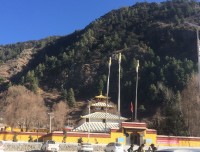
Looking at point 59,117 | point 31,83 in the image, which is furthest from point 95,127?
point 31,83

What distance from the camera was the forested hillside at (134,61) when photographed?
117688 mm

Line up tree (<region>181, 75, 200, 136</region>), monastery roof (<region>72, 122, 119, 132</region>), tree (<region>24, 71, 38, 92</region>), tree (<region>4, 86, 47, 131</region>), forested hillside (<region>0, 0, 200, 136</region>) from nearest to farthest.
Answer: monastery roof (<region>72, 122, 119, 132</region>)
tree (<region>181, 75, 200, 136</region>)
tree (<region>4, 86, 47, 131</region>)
forested hillside (<region>0, 0, 200, 136</region>)
tree (<region>24, 71, 38, 92</region>)

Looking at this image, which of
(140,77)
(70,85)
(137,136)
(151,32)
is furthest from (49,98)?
(137,136)

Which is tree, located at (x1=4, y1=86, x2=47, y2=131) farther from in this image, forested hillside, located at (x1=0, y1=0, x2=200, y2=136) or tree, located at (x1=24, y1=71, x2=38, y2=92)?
tree, located at (x1=24, y1=71, x2=38, y2=92)

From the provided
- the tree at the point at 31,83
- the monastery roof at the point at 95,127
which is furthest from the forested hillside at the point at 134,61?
the monastery roof at the point at 95,127

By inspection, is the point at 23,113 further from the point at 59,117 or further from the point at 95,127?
the point at 95,127

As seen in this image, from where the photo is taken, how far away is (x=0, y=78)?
16350 cm

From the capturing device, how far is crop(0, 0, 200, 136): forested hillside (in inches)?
→ 4633

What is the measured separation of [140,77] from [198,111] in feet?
225

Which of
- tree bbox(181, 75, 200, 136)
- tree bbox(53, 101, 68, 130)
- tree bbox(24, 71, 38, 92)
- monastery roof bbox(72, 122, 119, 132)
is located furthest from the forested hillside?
monastery roof bbox(72, 122, 119, 132)

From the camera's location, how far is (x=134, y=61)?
134000mm

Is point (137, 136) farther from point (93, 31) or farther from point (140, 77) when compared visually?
point (93, 31)

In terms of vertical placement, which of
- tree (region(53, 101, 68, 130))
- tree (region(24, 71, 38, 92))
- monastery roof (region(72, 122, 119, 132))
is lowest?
monastery roof (region(72, 122, 119, 132))

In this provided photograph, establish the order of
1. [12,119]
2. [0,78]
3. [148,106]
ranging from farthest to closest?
[0,78] < [148,106] < [12,119]
